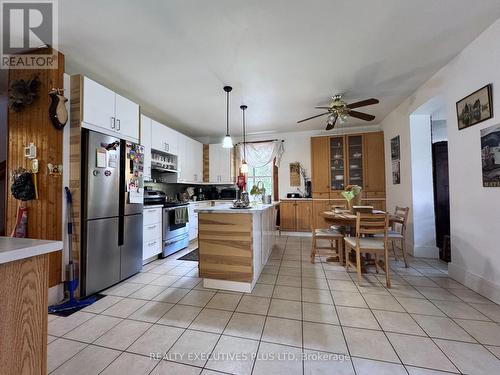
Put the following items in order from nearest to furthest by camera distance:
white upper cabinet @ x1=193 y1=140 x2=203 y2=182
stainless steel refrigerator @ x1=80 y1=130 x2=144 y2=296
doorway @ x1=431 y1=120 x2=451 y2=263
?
stainless steel refrigerator @ x1=80 y1=130 x2=144 y2=296
doorway @ x1=431 y1=120 x2=451 y2=263
white upper cabinet @ x1=193 y1=140 x2=203 y2=182

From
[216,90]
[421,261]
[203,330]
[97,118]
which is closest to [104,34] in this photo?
[97,118]

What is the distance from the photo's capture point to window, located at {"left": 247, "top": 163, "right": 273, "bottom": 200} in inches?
234

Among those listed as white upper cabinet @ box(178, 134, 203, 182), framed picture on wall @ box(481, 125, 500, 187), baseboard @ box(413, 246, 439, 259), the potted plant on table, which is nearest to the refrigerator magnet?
white upper cabinet @ box(178, 134, 203, 182)

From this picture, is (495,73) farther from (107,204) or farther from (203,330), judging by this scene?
(107,204)

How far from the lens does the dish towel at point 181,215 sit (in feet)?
12.6

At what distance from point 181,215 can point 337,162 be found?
3.66 metres

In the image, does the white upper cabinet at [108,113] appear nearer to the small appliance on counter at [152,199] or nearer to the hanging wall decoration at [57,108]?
the hanging wall decoration at [57,108]

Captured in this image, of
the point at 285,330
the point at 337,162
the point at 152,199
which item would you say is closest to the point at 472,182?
the point at 285,330

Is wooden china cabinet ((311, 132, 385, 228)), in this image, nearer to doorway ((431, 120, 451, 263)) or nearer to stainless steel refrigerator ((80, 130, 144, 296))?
doorway ((431, 120, 451, 263))

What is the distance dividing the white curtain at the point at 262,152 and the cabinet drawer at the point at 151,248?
10.5 ft

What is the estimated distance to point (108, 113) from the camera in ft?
8.38

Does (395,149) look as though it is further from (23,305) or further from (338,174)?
(23,305)

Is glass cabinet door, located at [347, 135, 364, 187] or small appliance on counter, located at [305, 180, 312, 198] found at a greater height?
glass cabinet door, located at [347, 135, 364, 187]

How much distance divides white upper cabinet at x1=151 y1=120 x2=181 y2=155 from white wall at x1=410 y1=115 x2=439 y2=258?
435 centimetres
